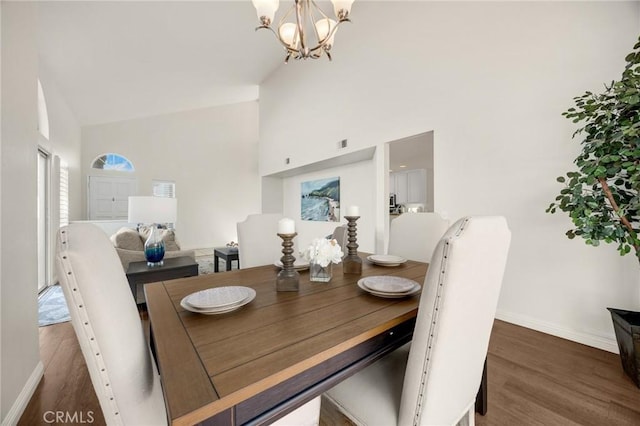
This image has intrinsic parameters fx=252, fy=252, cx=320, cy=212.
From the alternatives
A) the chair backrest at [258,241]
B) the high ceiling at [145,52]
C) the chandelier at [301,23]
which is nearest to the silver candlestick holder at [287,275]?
Result: the chair backrest at [258,241]

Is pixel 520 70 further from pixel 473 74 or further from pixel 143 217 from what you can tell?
pixel 143 217

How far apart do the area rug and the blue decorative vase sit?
2.47 feet

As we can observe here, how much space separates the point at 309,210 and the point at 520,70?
3.89 metres

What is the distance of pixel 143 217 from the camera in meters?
2.54

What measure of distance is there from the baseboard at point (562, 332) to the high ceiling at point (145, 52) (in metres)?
4.57

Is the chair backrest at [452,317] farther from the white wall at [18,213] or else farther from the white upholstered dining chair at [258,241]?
the white wall at [18,213]

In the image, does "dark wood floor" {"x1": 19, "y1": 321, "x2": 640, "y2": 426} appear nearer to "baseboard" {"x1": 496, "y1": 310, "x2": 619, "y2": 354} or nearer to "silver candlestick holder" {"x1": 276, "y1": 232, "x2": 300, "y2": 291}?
"baseboard" {"x1": 496, "y1": 310, "x2": 619, "y2": 354}

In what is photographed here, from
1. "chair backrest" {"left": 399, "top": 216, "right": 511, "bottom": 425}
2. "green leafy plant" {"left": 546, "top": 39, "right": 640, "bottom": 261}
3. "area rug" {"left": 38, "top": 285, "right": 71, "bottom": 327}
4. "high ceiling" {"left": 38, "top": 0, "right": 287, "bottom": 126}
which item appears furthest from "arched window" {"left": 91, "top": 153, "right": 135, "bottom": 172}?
"green leafy plant" {"left": 546, "top": 39, "right": 640, "bottom": 261}

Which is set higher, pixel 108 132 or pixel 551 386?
pixel 108 132

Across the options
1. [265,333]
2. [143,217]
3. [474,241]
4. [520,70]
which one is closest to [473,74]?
[520,70]

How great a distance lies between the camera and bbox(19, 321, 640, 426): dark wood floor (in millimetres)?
1275

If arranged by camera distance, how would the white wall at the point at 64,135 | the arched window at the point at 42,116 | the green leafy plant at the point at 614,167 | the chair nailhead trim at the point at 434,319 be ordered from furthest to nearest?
the white wall at the point at 64,135 → the arched window at the point at 42,116 → the green leafy plant at the point at 614,167 → the chair nailhead trim at the point at 434,319

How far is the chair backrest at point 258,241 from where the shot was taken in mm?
1861

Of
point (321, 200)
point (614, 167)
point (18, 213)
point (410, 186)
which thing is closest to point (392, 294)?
point (614, 167)
